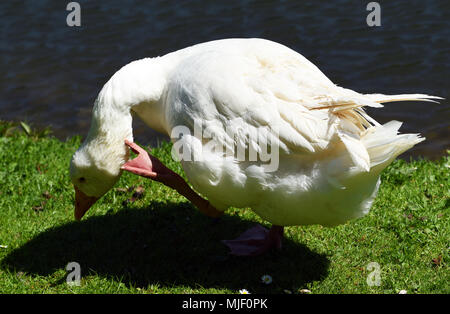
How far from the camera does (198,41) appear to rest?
947cm

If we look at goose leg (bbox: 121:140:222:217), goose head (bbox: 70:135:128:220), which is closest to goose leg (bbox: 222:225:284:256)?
goose leg (bbox: 121:140:222:217)

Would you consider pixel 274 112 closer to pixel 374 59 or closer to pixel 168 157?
pixel 168 157

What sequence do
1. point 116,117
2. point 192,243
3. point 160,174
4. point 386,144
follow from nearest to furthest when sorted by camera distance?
1. point 386,144
2. point 116,117
3. point 160,174
4. point 192,243

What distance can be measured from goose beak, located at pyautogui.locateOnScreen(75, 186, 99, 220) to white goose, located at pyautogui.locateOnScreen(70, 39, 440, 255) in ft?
2.13

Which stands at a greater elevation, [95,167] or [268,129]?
[268,129]

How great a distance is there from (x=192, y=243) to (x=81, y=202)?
0.98 meters

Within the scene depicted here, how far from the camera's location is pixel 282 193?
3816 mm

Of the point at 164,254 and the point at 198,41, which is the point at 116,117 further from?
the point at 198,41

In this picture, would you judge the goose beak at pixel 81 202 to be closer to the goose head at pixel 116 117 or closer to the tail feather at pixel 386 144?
the goose head at pixel 116 117

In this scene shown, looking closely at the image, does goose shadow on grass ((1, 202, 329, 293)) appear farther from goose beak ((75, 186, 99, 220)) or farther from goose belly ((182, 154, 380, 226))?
goose belly ((182, 154, 380, 226))

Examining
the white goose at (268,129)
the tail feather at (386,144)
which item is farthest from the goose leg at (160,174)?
the tail feather at (386,144)

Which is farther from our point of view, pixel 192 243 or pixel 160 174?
pixel 192 243

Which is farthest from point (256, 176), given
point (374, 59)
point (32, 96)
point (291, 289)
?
point (32, 96)

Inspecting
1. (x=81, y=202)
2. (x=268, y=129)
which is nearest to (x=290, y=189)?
(x=268, y=129)
